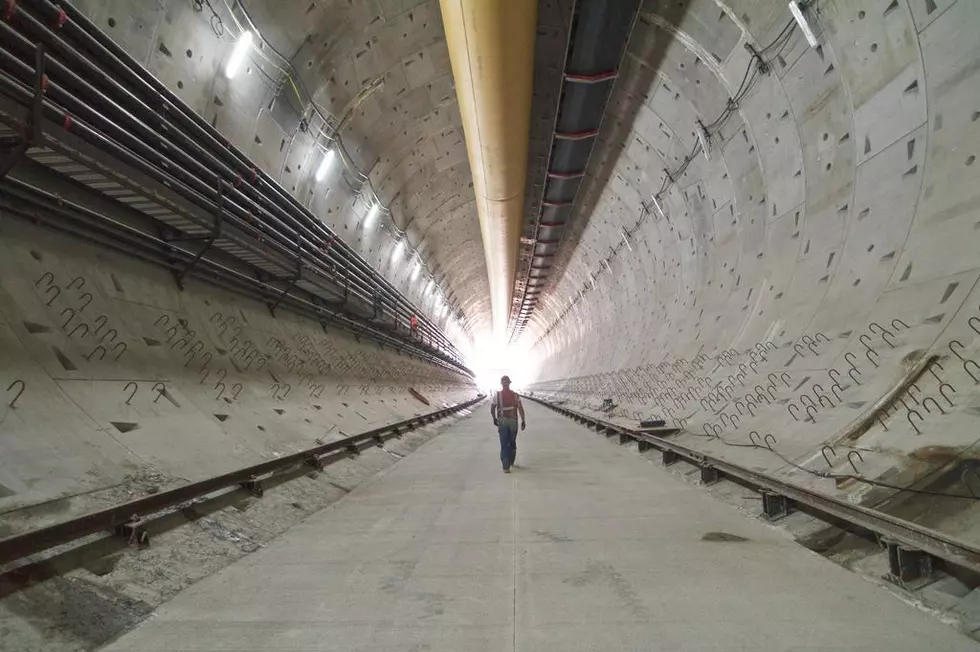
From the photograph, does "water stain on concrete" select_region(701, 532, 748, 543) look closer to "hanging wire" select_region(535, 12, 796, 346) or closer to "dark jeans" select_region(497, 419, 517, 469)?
"dark jeans" select_region(497, 419, 517, 469)

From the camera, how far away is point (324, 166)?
10.4 m

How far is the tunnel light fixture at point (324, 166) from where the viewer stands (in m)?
10.2

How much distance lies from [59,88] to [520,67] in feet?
18.4

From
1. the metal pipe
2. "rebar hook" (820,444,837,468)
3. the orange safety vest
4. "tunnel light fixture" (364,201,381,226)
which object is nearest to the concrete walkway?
"rebar hook" (820,444,837,468)

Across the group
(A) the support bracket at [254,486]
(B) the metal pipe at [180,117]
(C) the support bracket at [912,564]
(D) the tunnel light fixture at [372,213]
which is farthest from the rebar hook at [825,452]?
(D) the tunnel light fixture at [372,213]

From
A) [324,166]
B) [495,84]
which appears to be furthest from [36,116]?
[324,166]

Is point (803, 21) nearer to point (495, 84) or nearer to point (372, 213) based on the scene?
point (495, 84)

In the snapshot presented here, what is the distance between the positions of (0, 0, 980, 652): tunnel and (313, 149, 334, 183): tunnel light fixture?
4 centimetres

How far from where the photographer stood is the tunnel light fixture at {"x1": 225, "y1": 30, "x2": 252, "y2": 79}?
703 centimetres

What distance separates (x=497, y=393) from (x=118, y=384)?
5.40 metres

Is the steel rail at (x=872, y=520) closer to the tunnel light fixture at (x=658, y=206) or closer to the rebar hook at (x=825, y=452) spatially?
the rebar hook at (x=825, y=452)

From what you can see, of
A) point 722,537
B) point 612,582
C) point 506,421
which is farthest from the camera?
point 506,421

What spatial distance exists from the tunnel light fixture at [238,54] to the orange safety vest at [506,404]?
6.16m

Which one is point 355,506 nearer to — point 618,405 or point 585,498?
point 585,498
